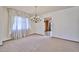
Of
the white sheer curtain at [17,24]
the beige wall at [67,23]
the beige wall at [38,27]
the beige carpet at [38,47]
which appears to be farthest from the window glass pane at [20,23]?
the beige wall at [67,23]

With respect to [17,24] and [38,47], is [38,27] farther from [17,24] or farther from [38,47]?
[38,47]

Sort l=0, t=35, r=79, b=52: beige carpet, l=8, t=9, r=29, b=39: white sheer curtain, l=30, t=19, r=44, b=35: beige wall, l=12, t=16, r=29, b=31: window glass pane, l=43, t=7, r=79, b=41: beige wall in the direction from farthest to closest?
1. l=30, t=19, r=44, b=35: beige wall
2. l=12, t=16, r=29, b=31: window glass pane
3. l=8, t=9, r=29, b=39: white sheer curtain
4. l=43, t=7, r=79, b=41: beige wall
5. l=0, t=35, r=79, b=52: beige carpet

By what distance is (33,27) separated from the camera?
7.72 m

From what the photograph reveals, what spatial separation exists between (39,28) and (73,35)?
3.63 meters

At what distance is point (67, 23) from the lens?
5008 millimetres

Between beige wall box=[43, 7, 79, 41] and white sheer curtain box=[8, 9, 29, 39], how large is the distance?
239 centimetres

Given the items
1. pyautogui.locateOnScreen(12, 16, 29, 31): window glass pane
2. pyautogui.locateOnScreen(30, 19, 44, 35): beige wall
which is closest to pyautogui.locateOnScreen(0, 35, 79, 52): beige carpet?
pyautogui.locateOnScreen(12, 16, 29, 31): window glass pane

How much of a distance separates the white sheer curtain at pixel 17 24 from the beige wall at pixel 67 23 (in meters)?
2.39

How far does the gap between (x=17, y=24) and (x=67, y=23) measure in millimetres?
3486

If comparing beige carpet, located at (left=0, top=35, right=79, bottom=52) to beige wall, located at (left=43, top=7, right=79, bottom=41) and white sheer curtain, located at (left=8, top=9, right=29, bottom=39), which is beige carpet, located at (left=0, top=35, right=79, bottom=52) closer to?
beige wall, located at (left=43, top=7, right=79, bottom=41)

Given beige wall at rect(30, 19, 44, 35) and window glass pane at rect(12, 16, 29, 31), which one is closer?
window glass pane at rect(12, 16, 29, 31)

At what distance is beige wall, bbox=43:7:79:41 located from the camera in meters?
4.54
